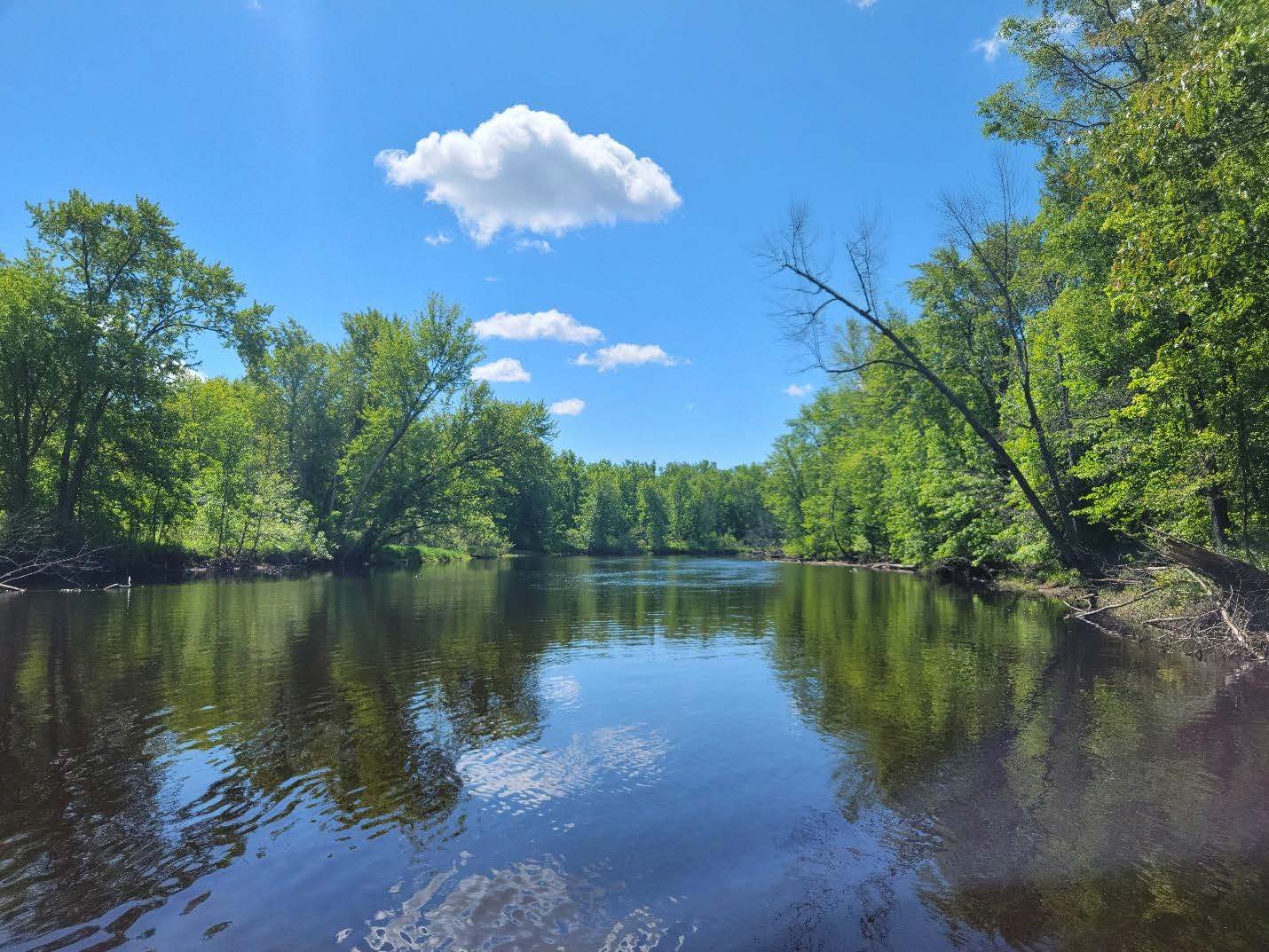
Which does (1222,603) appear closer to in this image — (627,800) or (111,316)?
(627,800)

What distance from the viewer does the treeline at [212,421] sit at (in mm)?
31000

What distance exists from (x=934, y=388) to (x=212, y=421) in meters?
41.8

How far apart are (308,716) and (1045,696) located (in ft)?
38.4

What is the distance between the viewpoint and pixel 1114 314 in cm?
1903

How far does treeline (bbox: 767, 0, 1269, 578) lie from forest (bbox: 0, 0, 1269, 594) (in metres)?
0.09

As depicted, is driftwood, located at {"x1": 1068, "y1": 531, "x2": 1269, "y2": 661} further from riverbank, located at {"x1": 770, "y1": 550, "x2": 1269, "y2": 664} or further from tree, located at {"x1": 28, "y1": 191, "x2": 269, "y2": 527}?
tree, located at {"x1": 28, "y1": 191, "x2": 269, "y2": 527}

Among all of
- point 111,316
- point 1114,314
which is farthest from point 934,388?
point 111,316

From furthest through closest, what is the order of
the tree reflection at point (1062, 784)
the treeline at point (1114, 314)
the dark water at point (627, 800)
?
1. the treeline at point (1114, 314)
2. the tree reflection at point (1062, 784)
3. the dark water at point (627, 800)

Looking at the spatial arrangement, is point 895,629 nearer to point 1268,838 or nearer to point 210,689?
point 1268,838

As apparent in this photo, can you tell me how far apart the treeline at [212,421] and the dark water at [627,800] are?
2268cm

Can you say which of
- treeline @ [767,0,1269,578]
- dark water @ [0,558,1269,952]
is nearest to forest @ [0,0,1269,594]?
treeline @ [767,0,1269,578]

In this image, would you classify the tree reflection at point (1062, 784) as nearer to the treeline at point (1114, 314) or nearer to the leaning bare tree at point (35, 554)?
the treeline at point (1114, 314)

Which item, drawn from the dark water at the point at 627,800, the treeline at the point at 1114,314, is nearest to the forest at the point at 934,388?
the treeline at the point at 1114,314

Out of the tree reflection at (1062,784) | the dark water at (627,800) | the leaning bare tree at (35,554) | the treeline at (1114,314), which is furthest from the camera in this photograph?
the leaning bare tree at (35,554)
